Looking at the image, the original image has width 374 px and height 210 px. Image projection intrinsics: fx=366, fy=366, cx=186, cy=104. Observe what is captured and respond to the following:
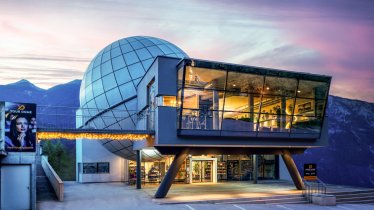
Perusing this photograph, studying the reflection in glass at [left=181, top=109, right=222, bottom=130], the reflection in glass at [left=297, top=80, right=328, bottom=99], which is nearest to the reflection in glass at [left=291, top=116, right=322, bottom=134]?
Result: the reflection in glass at [left=297, top=80, right=328, bottom=99]

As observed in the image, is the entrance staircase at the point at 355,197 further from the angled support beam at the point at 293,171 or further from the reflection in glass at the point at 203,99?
the reflection in glass at the point at 203,99

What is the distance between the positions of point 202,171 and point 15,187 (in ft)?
58.5

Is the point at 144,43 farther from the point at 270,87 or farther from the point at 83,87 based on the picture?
the point at 270,87

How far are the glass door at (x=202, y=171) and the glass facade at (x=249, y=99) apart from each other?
10.9 meters

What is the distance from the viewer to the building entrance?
3100 centimetres

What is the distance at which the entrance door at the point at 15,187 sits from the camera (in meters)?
15.8

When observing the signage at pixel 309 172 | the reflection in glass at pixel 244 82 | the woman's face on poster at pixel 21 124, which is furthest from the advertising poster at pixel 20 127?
the signage at pixel 309 172

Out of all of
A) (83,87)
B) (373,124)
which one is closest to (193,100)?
(83,87)

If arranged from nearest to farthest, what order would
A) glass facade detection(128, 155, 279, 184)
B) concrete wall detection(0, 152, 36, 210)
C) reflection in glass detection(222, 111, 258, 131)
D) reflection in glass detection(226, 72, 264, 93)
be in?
concrete wall detection(0, 152, 36, 210), reflection in glass detection(226, 72, 264, 93), reflection in glass detection(222, 111, 258, 131), glass facade detection(128, 155, 279, 184)

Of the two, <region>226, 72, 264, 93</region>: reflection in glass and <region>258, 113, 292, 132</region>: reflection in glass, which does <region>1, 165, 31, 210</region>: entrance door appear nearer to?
<region>226, 72, 264, 93</region>: reflection in glass

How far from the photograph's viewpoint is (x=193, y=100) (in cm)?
1936

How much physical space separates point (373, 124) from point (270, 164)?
11091 centimetres

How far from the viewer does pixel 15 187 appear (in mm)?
15992

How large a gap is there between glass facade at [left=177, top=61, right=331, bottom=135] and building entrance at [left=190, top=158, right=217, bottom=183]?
35.3ft
